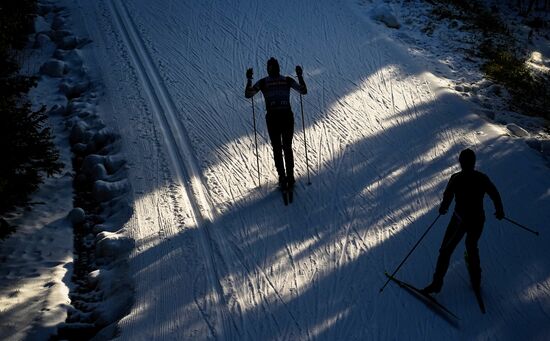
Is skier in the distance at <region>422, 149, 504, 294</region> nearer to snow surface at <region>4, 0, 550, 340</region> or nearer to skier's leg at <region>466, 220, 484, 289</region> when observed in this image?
skier's leg at <region>466, 220, 484, 289</region>

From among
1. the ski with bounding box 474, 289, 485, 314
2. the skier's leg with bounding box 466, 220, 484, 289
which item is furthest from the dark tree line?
the ski with bounding box 474, 289, 485, 314

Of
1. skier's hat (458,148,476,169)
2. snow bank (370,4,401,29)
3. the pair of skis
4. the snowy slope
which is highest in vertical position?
skier's hat (458,148,476,169)

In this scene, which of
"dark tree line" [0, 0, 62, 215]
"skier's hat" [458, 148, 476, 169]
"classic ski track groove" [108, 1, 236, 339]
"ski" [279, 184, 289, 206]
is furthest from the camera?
"ski" [279, 184, 289, 206]

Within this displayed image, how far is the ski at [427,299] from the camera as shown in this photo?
5.99m

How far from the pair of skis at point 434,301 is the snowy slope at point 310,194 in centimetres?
9

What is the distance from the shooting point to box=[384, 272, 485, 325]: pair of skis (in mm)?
5957

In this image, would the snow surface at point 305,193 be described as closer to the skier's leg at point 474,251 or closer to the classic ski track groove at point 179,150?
the classic ski track groove at point 179,150

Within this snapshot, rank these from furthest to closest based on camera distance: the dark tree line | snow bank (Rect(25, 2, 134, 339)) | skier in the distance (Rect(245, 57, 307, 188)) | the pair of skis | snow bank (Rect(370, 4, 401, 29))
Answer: snow bank (Rect(370, 4, 401, 29)) → skier in the distance (Rect(245, 57, 307, 188)) → the dark tree line → snow bank (Rect(25, 2, 134, 339)) → the pair of skis

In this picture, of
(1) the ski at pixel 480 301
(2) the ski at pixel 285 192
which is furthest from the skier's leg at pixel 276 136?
(1) the ski at pixel 480 301

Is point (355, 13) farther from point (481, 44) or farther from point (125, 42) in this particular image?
point (125, 42)

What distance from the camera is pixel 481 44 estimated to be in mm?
13461

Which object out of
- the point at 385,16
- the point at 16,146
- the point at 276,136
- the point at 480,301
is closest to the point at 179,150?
the point at 276,136

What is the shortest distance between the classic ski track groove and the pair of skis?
2412 millimetres

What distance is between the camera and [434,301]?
20.0 ft
